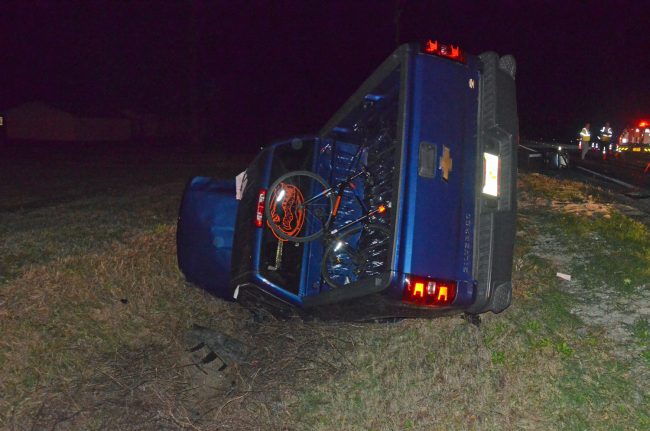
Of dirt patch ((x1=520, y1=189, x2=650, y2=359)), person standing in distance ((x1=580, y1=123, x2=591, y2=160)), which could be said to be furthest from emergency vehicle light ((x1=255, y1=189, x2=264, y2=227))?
person standing in distance ((x1=580, y1=123, x2=591, y2=160))

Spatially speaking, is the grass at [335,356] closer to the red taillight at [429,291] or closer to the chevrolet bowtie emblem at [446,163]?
the red taillight at [429,291]

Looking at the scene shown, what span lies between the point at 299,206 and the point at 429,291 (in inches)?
81.3

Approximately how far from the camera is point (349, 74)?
53.9 metres

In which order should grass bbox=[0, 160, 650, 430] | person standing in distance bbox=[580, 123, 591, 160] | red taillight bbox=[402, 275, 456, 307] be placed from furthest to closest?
person standing in distance bbox=[580, 123, 591, 160] < grass bbox=[0, 160, 650, 430] < red taillight bbox=[402, 275, 456, 307]

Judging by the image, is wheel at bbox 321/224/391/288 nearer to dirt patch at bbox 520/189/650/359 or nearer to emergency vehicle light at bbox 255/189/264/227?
emergency vehicle light at bbox 255/189/264/227

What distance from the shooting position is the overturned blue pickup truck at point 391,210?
3846mm

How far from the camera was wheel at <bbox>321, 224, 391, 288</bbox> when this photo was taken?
5.00 m

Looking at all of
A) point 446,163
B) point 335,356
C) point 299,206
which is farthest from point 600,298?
point 299,206

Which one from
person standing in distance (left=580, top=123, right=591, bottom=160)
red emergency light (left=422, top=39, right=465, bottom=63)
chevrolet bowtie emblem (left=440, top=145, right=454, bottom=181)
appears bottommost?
chevrolet bowtie emblem (left=440, top=145, right=454, bottom=181)

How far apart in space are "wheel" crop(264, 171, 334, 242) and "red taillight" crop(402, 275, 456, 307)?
160cm

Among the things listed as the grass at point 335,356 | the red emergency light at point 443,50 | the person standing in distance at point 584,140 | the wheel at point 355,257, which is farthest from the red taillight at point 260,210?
the person standing in distance at point 584,140

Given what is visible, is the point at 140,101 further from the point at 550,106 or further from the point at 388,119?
the point at 388,119

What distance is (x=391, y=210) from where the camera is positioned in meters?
3.94

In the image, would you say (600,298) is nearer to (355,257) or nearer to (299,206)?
(355,257)
